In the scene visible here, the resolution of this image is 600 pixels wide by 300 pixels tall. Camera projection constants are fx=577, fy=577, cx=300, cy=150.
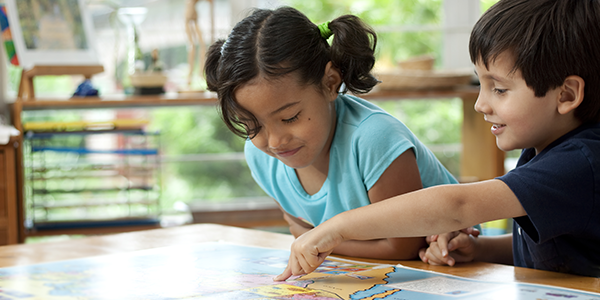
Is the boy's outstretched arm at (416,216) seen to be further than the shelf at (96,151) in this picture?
No

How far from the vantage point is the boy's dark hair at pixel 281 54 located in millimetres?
816

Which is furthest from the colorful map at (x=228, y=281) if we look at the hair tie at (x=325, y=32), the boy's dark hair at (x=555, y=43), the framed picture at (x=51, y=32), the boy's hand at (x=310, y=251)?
the framed picture at (x=51, y=32)

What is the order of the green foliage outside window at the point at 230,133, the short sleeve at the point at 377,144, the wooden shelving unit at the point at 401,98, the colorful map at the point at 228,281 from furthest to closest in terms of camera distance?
the green foliage outside window at the point at 230,133
the wooden shelving unit at the point at 401,98
the short sleeve at the point at 377,144
the colorful map at the point at 228,281

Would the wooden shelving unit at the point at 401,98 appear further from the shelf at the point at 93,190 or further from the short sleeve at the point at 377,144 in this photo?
the short sleeve at the point at 377,144

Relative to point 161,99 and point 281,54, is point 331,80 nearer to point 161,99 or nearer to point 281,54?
point 281,54

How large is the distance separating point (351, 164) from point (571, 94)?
32 cm

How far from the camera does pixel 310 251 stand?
0.67m

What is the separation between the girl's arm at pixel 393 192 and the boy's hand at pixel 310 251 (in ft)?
0.43

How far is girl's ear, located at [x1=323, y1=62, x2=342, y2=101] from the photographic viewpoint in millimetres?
878

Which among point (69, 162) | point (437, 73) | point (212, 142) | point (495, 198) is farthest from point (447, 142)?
point (495, 198)

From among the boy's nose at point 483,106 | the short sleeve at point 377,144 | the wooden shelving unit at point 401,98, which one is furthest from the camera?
the wooden shelving unit at point 401,98

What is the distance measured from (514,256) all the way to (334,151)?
0.31 meters

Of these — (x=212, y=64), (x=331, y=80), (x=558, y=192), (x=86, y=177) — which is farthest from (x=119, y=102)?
(x=558, y=192)

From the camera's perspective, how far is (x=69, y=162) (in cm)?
202
